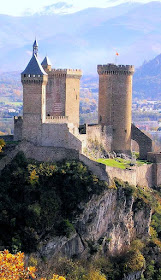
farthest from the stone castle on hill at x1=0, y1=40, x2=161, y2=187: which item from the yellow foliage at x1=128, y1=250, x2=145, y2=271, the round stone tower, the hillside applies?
the yellow foliage at x1=128, y1=250, x2=145, y2=271

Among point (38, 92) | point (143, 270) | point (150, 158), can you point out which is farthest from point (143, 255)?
point (38, 92)

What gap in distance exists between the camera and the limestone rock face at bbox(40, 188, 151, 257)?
4791cm

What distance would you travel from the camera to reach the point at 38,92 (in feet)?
167

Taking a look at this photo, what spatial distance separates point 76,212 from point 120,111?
476 inches

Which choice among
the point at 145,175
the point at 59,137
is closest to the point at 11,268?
the point at 59,137

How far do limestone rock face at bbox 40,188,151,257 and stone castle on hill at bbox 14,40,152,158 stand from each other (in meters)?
4.21

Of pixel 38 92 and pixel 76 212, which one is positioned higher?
pixel 38 92

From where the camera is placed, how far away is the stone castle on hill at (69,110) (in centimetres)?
5069

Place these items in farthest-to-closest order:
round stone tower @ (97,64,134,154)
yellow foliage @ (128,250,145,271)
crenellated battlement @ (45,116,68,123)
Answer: round stone tower @ (97,64,134,154), crenellated battlement @ (45,116,68,123), yellow foliage @ (128,250,145,271)

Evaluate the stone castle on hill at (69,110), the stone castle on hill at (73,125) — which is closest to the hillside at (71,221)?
the stone castle on hill at (73,125)

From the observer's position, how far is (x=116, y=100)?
57656 millimetres

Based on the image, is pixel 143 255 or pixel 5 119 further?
pixel 5 119

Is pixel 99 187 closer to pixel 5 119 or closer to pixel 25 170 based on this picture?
pixel 25 170

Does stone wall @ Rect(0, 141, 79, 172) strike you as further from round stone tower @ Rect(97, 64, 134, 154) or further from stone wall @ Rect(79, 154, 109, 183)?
round stone tower @ Rect(97, 64, 134, 154)
